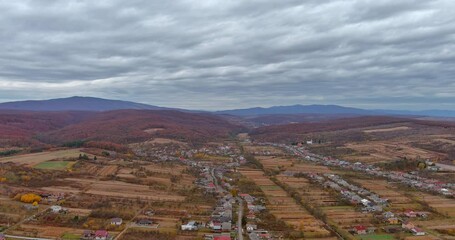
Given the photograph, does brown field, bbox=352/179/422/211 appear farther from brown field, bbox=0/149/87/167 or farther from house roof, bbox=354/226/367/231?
brown field, bbox=0/149/87/167

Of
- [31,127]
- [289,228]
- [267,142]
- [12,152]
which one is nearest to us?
[289,228]

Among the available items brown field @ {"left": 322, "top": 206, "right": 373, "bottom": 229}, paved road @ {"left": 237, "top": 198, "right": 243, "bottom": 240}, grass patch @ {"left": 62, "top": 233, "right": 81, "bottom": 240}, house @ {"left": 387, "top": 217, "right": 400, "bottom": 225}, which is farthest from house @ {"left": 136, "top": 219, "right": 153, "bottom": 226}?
house @ {"left": 387, "top": 217, "right": 400, "bottom": 225}

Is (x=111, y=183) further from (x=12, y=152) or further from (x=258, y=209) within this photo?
(x=12, y=152)

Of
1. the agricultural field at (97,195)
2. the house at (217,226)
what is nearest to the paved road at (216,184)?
the agricultural field at (97,195)

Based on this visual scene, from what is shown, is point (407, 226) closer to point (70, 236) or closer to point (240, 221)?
point (240, 221)

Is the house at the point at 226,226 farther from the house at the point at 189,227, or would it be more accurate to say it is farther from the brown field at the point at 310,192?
the brown field at the point at 310,192

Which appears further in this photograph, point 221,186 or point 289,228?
point 221,186

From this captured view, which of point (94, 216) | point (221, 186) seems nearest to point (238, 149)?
point (221, 186)
